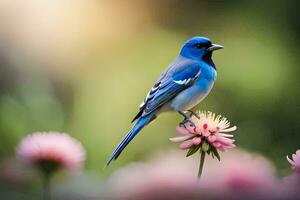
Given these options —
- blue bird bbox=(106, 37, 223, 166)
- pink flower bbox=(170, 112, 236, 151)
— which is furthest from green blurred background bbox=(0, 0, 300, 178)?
pink flower bbox=(170, 112, 236, 151)

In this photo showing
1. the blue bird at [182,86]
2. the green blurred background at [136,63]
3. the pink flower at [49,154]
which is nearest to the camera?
the pink flower at [49,154]

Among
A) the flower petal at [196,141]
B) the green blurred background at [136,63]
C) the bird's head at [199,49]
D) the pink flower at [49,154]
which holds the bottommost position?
the flower petal at [196,141]

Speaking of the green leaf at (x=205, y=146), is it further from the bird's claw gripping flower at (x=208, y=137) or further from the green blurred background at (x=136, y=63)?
the green blurred background at (x=136, y=63)

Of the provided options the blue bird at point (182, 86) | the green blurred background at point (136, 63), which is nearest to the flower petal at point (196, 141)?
the blue bird at point (182, 86)

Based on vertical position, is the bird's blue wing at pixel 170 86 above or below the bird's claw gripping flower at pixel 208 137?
above

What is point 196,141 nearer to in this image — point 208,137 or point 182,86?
point 208,137

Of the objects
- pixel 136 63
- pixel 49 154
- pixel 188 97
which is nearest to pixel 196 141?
pixel 49 154

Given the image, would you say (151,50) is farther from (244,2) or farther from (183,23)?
(244,2)

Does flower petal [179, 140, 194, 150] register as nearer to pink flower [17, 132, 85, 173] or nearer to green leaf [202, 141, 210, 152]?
green leaf [202, 141, 210, 152]
